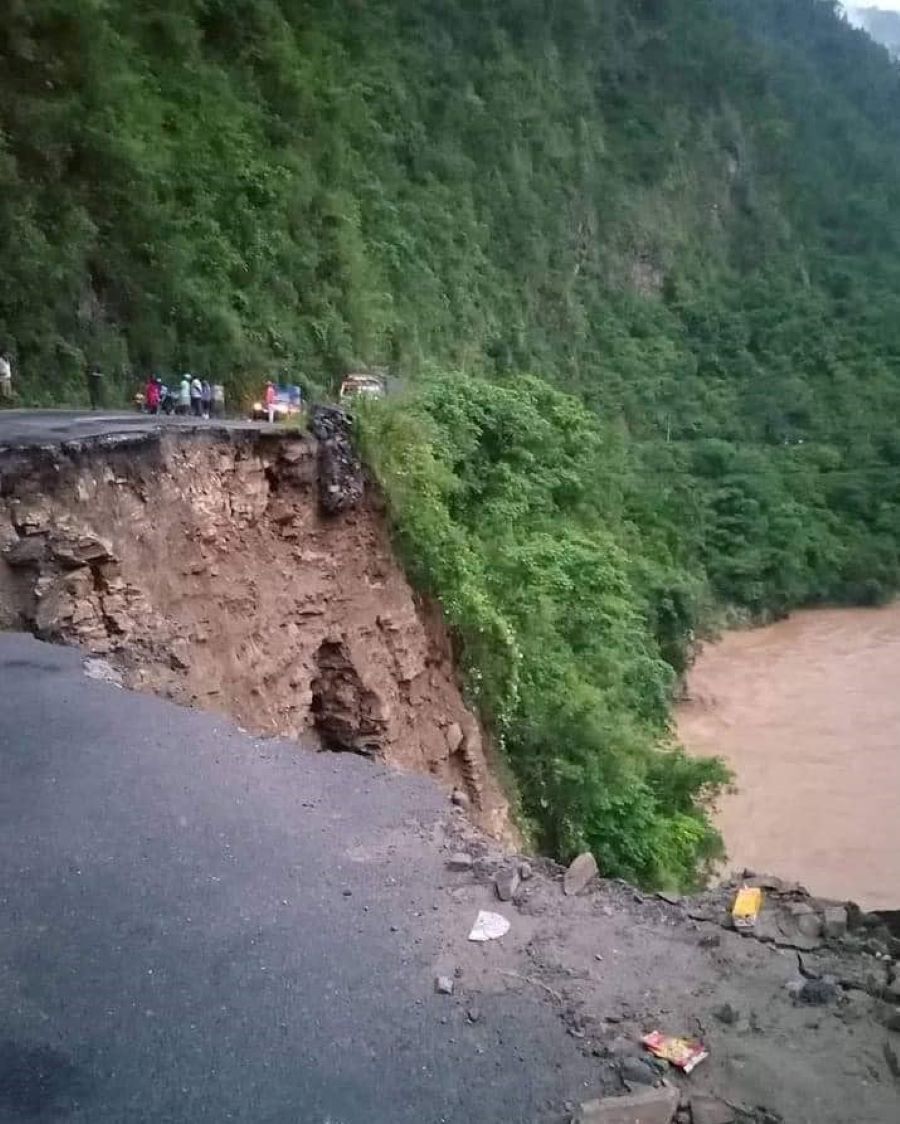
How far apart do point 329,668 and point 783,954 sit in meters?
6.65

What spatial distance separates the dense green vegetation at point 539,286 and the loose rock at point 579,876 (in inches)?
252

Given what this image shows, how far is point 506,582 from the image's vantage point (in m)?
14.0

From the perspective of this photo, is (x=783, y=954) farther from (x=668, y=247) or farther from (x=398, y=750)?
(x=668, y=247)

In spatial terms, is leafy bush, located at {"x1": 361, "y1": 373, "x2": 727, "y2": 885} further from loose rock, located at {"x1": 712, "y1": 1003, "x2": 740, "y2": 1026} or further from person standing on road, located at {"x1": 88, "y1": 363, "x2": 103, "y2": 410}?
loose rock, located at {"x1": 712, "y1": 1003, "x2": 740, "y2": 1026}

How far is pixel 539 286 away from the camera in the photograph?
134ft

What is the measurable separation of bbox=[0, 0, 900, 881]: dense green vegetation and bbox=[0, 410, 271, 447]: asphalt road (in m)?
2.33

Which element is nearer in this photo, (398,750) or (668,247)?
(398,750)

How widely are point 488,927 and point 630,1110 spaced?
1.30 metres

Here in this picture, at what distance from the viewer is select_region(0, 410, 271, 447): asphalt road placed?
878 cm

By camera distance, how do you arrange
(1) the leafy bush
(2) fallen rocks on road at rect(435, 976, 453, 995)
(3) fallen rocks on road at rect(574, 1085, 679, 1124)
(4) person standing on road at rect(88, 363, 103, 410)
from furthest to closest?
(4) person standing on road at rect(88, 363, 103, 410) < (1) the leafy bush < (2) fallen rocks on road at rect(435, 976, 453, 995) < (3) fallen rocks on road at rect(574, 1085, 679, 1124)

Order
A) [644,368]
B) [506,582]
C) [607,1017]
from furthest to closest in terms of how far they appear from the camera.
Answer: [644,368]
[506,582]
[607,1017]

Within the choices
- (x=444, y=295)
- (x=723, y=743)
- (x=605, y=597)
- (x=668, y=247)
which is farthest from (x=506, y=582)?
(x=668, y=247)

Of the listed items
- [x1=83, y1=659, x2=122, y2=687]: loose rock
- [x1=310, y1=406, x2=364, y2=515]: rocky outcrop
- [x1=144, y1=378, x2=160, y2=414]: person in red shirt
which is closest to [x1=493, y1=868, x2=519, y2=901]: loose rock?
[x1=83, y1=659, x2=122, y2=687]: loose rock

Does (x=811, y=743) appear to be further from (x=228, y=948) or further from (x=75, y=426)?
(x=228, y=948)
